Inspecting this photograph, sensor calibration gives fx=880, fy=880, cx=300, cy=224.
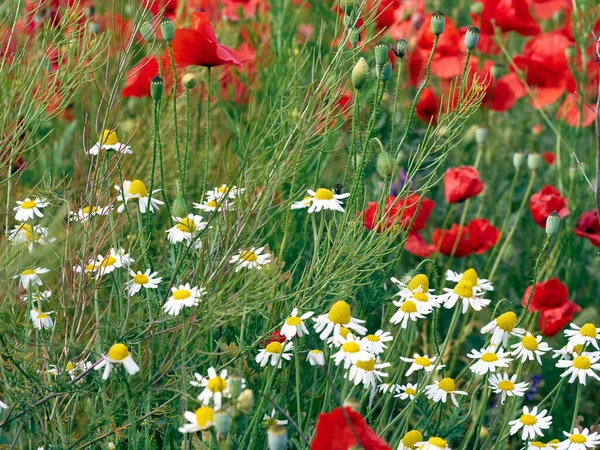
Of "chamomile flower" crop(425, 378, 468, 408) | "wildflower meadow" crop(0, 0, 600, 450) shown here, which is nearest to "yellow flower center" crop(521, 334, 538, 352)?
"wildflower meadow" crop(0, 0, 600, 450)

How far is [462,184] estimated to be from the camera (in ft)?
4.90

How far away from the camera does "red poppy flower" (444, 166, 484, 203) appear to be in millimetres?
1489

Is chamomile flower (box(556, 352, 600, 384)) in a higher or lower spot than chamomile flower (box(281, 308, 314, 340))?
lower

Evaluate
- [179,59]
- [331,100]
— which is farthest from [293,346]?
[179,59]

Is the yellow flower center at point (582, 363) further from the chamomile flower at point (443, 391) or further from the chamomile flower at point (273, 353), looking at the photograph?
the chamomile flower at point (273, 353)

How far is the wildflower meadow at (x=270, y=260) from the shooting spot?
928mm

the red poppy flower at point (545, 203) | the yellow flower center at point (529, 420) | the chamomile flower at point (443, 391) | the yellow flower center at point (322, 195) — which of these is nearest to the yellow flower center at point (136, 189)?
the yellow flower center at point (322, 195)

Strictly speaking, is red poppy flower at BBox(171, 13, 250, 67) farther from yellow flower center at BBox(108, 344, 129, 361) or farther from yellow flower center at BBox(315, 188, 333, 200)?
yellow flower center at BBox(108, 344, 129, 361)

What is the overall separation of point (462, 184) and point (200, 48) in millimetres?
535

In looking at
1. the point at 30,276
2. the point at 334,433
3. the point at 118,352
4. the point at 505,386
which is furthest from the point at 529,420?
the point at 30,276

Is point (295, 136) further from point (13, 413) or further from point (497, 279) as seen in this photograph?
point (497, 279)

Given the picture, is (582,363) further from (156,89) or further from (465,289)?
(156,89)

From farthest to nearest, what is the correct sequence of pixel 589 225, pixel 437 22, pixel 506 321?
1. pixel 589 225
2. pixel 437 22
3. pixel 506 321

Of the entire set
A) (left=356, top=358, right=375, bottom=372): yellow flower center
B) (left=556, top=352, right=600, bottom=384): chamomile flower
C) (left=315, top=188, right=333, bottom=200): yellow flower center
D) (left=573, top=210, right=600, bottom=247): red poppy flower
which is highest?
(left=315, top=188, right=333, bottom=200): yellow flower center
